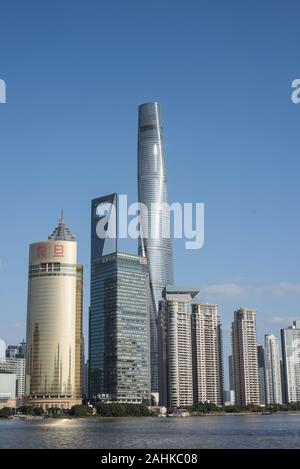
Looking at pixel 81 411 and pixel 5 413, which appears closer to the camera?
pixel 81 411

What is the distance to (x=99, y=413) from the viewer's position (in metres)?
181

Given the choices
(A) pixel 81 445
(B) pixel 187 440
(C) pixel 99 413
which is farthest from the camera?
(C) pixel 99 413

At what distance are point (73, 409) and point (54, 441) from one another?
11129 centimetres

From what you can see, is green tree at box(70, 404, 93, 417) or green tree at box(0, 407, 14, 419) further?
green tree at box(0, 407, 14, 419)

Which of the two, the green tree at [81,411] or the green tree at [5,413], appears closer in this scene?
the green tree at [81,411]

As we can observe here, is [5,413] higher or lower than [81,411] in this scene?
lower
